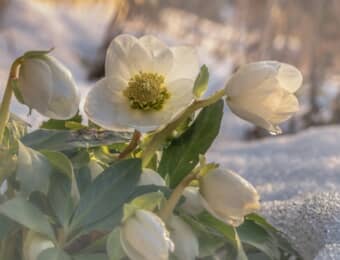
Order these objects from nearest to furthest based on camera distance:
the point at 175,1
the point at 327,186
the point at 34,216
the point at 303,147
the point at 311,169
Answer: the point at 34,216
the point at 327,186
the point at 311,169
the point at 303,147
the point at 175,1

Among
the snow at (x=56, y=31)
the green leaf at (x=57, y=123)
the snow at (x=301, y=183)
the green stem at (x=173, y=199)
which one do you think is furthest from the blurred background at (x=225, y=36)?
the green stem at (x=173, y=199)

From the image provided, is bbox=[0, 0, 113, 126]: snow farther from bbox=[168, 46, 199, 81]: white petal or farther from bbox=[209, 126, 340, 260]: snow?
bbox=[168, 46, 199, 81]: white petal

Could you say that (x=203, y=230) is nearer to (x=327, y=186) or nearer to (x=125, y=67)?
(x=125, y=67)

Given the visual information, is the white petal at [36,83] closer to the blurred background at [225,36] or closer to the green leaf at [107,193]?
the green leaf at [107,193]

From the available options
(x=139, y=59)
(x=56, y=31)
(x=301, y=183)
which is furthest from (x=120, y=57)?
(x=56, y=31)

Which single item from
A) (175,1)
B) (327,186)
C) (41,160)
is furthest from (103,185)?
(175,1)
